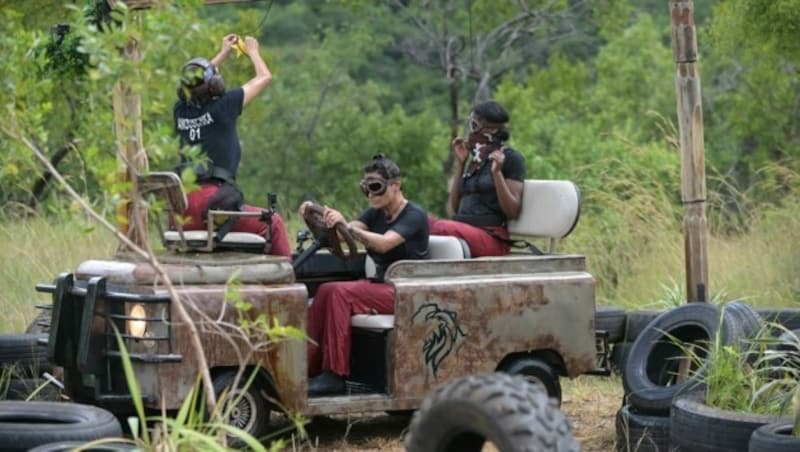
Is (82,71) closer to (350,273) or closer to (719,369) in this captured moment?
(350,273)

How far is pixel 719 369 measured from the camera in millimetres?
8125

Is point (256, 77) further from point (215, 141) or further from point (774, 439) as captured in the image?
point (774, 439)

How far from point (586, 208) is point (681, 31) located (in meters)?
5.65

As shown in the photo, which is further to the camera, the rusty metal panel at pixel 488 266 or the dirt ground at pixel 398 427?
the dirt ground at pixel 398 427

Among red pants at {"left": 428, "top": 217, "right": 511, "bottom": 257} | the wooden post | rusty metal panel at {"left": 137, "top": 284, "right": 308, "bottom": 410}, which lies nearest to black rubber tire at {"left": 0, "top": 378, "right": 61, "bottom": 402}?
rusty metal panel at {"left": 137, "top": 284, "right": 308, "bottom": 410}

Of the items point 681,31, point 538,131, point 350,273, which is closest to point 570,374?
point 350,273

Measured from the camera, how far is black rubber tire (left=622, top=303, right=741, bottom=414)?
8859 mm

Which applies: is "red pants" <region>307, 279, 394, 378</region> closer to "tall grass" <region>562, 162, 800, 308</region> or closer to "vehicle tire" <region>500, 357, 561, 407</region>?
"vehicle tire" <region>500, 357, 561, 407</region>

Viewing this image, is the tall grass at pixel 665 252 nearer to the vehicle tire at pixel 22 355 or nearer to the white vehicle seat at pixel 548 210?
the white vehicle seat at pixel 548 210

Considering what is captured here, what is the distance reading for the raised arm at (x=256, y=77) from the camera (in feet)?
32.2

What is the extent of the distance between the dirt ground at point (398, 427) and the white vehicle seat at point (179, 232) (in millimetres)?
1104

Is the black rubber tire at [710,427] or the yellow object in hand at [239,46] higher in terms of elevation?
the yellow object in hand at [239,46]

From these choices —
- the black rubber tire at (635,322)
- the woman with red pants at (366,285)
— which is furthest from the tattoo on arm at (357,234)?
the black rubber tire at (635,322)

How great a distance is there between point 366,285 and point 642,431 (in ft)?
5.51
